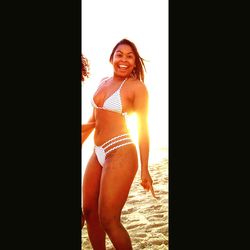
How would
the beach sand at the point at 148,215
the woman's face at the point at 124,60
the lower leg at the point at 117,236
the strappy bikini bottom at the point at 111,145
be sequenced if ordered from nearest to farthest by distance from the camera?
1. the lower leg at the point at 117,236
2. the strappy bikini bottom at the point at 111,145
3. the woman's face at the point at 124,60
4. the beach sand at the point at 148,215

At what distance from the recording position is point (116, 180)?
3.17 meters

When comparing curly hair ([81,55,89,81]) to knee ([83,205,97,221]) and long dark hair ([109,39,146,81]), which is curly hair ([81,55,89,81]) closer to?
long dark hair ([109,39,146,81])

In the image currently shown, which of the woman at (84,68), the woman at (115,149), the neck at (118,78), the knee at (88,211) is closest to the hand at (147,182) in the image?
the woman at (115,149)

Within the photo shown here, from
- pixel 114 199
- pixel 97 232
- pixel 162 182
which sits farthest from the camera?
pixel 162 182

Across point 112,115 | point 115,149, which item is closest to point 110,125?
point 112,115

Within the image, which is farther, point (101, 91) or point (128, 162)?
point (101, 91)

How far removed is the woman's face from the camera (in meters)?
3.39

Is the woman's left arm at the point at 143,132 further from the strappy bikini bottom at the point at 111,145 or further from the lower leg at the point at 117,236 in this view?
the lower leg at the point at 117,236

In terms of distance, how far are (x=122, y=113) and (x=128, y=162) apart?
371mm

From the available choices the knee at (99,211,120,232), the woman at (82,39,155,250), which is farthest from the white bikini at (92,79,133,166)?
the knee at (99,211,120,232)

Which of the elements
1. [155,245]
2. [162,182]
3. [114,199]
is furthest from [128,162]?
[155,245]

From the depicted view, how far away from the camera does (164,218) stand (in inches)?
143

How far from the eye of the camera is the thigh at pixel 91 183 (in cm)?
331

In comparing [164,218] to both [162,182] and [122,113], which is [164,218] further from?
[122,113]
